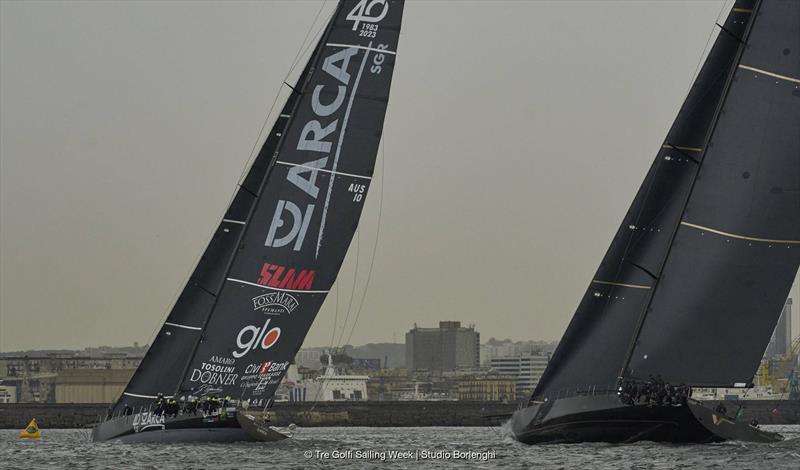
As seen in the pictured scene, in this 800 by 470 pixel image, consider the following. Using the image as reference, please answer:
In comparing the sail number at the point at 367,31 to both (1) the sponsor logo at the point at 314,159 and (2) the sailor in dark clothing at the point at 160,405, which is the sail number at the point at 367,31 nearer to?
(1) the sponsor logo at the point at 314,159

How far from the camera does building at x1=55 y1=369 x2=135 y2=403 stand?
16550 centimetres

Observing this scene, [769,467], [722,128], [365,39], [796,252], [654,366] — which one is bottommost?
[769,467]

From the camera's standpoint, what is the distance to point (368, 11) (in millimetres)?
38062

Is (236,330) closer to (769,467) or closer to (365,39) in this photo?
(365,39)

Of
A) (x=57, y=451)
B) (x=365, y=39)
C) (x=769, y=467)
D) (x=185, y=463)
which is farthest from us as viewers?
(x=57, y=451)

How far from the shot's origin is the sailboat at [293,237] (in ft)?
120

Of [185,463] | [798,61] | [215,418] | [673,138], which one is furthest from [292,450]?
[798,61]

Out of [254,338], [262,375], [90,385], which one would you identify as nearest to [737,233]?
[254,338]

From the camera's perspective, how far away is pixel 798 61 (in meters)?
34.6

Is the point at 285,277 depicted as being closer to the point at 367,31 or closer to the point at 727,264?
the point at 367,31

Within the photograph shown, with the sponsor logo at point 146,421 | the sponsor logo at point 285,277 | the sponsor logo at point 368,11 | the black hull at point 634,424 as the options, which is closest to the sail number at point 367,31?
the sponsor logo at point 368,11

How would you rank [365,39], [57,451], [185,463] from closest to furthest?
[185,463], [365,39], [57,451]

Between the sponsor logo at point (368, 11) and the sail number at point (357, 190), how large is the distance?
3.80m

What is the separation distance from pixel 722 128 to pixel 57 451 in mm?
20188
